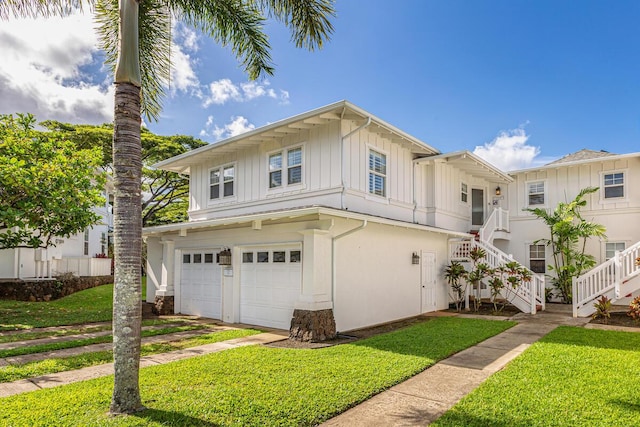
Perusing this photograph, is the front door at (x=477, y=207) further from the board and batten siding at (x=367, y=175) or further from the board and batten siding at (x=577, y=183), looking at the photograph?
the board and batten siding at (x=367, y=175)

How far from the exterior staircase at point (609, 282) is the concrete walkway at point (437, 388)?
12.5 feet

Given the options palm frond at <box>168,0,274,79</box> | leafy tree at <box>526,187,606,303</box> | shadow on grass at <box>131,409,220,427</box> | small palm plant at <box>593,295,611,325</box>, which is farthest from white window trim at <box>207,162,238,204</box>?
leafy tree at <box>526,187,606,303</box>

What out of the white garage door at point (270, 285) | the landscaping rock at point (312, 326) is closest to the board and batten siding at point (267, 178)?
the white garage door at point (270, 285)

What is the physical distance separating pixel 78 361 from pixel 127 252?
3.53 metres

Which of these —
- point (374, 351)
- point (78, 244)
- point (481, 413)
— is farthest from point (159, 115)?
point (78, 244)

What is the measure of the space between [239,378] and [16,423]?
2.49m

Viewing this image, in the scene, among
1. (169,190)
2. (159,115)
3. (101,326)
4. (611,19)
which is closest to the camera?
(159,115)

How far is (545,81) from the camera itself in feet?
52.1

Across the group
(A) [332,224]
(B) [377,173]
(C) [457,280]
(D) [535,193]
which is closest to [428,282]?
(C) [457,280]

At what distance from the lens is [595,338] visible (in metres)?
Result: 8.30

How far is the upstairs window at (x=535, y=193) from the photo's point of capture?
16652mm

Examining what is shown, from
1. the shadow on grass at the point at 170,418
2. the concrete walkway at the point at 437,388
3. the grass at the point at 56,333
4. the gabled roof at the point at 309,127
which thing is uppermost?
the gabled roof at the point at 309,127

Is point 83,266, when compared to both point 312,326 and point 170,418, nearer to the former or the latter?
point 312,326

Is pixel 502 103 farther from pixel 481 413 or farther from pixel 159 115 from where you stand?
pixel 481 413
